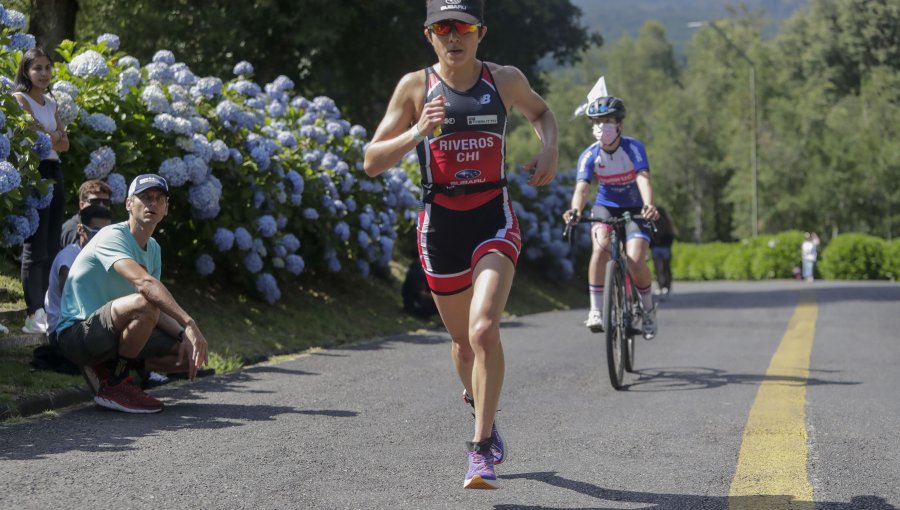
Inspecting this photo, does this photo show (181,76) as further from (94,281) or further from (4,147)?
(94,281)

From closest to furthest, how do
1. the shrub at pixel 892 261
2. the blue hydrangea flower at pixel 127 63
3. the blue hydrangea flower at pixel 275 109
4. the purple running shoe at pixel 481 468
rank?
1. the purple running shoe at pixel 481 468
2. the blue hydrangea flower at pixel 127 63
3. the blue hydrangea flower at pixel 275 109
4. the shrub at pixel 892 261

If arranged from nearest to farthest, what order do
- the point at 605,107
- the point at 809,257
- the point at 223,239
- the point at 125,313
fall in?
1. the point at 125,313
2. the point at 605,107
3. the point at 223,239
4. the point at 809,257

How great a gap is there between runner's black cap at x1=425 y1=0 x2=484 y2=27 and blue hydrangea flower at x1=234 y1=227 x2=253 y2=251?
6.99 meters

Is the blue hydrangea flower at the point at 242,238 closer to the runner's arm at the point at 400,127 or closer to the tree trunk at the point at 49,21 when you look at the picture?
the tree trunk at the point at 49,21

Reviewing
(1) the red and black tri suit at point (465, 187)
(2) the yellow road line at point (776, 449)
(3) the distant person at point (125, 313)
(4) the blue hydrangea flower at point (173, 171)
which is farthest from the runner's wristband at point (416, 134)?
(4) the blue hydrangea flower at point (173, 171)

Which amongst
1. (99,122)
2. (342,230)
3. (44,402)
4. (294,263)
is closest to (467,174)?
(44,402)

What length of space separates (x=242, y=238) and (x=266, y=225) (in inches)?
14.6

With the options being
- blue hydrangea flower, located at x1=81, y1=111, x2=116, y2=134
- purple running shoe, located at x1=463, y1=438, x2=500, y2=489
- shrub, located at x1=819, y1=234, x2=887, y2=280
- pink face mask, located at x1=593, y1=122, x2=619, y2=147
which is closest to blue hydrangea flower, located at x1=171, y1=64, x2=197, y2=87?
blue hydrangea flower, located at x1=81, y1=111, x2=116, y2=134

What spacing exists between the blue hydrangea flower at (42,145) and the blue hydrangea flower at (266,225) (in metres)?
3.68

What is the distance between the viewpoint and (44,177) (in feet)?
29.9

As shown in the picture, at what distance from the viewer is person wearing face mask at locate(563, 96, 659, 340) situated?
9.42 metres

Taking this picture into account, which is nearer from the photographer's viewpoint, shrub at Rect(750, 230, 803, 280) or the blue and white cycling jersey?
the blue and white cycling jersey

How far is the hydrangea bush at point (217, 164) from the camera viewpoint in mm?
9867

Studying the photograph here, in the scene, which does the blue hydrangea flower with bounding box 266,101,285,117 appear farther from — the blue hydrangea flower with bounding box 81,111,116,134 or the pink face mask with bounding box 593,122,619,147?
the pink face mask with bounding box 593,122,619,147
